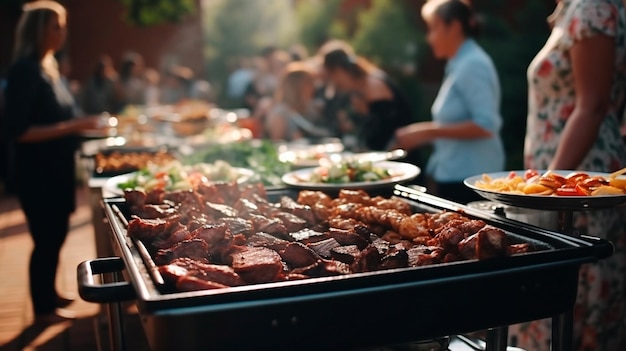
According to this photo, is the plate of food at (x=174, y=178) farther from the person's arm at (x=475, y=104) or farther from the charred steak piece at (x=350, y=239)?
the charred steak piece at (x=350, y=239)

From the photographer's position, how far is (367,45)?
43.2 ft

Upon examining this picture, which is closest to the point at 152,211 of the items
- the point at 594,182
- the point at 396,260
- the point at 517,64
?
the point at 396,260

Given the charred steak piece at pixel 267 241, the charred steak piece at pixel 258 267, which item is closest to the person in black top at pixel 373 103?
the charred steak piece at pixel 267 241

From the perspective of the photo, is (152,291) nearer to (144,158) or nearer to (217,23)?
(144,158)

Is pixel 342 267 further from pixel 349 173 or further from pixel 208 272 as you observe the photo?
pixel 349 173

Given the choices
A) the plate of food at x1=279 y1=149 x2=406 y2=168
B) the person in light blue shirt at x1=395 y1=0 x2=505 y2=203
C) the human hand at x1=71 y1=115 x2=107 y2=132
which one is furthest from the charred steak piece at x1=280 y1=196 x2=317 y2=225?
the human hand at x1=71 y1=115 x2=107 y2=132

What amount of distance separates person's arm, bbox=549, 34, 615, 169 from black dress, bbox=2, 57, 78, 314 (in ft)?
10.8

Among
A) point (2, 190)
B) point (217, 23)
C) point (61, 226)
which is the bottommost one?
point (2, 190)

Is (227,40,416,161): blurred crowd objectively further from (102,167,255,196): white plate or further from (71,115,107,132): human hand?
(71,115,107,132): human hand

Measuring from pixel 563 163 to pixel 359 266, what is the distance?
1.42 meters

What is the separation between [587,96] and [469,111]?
135cm

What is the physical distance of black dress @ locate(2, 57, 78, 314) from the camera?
4.27m

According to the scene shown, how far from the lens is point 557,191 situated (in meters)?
1.93

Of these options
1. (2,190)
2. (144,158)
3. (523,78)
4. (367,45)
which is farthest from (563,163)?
(367,45)
